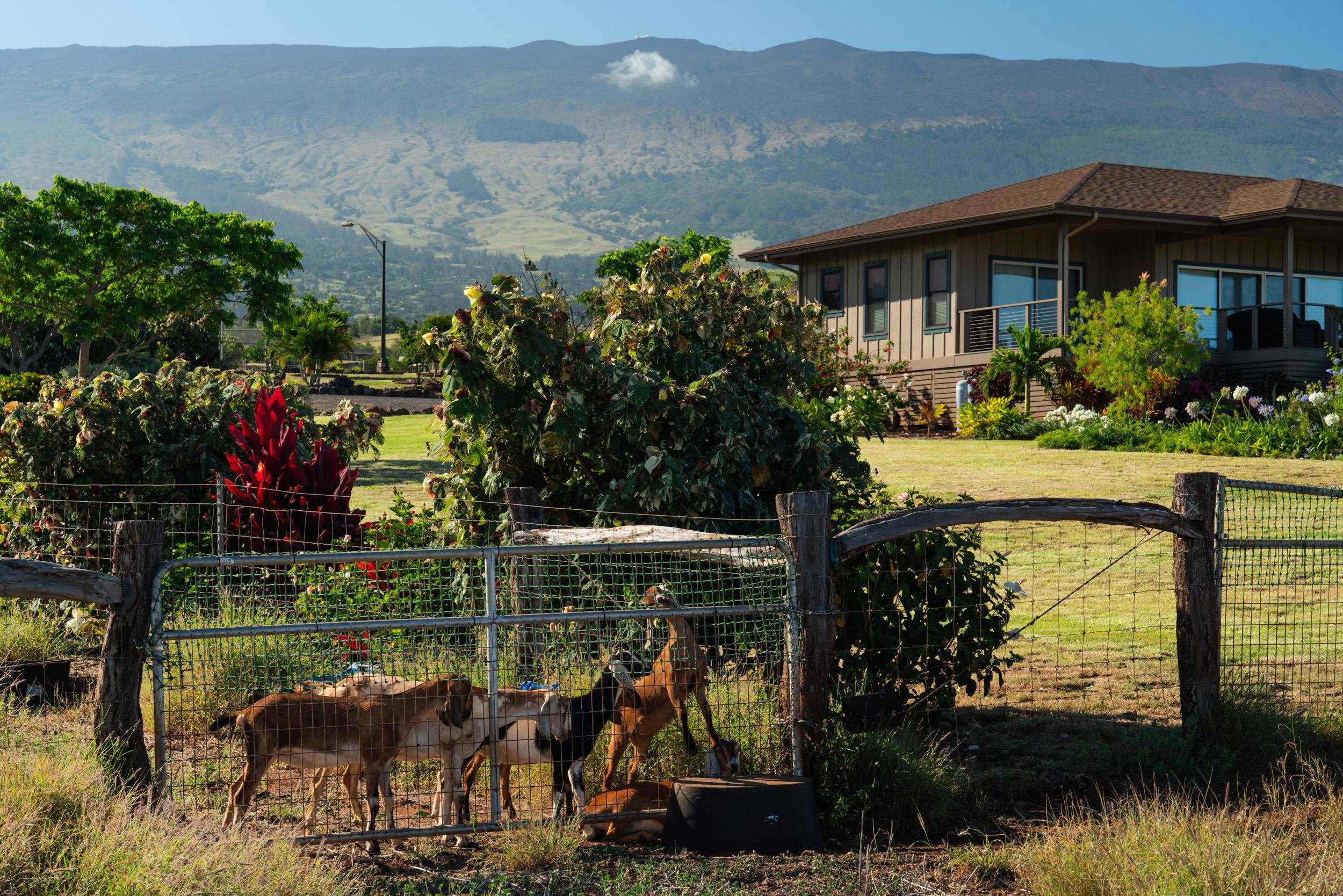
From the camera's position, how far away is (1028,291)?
92.0 ft

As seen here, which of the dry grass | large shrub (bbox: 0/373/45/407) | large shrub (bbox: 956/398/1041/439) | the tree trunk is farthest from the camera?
the tree trunk

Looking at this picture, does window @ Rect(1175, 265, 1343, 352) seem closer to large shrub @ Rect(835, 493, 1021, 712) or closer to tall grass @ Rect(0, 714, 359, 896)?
large shrub @ Rect(835, 493, 1021, 712)

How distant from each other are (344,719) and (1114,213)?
22.7 metres

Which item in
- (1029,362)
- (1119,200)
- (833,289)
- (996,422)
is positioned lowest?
(996,422)

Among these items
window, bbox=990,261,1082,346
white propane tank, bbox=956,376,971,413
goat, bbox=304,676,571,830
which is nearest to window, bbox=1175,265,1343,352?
window, bbox=990,261,1082,346

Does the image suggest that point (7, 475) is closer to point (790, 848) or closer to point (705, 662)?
point (705, 662)

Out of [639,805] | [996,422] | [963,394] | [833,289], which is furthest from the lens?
[833,289]

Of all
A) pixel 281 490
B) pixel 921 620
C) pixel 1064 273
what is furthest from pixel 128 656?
pixel 1064 273

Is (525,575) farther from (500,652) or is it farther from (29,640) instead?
(29,640)

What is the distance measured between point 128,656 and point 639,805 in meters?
2.34

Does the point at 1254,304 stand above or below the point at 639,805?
above

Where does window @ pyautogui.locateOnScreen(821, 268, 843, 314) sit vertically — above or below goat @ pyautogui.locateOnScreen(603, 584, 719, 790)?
above

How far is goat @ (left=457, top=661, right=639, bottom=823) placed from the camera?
5812 mm

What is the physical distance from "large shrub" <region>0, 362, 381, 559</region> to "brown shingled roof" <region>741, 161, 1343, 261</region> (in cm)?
1792
